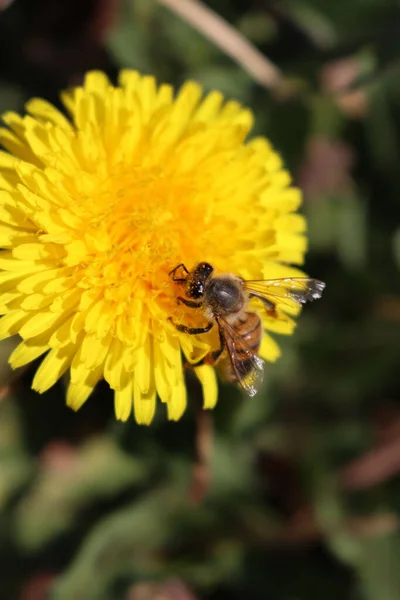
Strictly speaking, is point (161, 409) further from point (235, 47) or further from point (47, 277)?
point (235, 47)

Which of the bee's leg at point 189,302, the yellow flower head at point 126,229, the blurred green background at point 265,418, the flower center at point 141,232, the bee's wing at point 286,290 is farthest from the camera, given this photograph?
the blurred green background at point 265,418

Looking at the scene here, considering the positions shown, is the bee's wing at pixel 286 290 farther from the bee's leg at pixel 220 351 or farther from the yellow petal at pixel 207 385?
the yellow petal at pixel 207 385

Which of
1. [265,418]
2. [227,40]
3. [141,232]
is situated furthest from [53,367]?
[227,40]

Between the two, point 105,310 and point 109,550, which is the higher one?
point 105,310

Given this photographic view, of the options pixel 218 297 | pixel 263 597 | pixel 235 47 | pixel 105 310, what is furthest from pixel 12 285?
pixel 263 597

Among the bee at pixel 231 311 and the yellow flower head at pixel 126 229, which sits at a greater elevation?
the yellow flower head at pixel 126 229

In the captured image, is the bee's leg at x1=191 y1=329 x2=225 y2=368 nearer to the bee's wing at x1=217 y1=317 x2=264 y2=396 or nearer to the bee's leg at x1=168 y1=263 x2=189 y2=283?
the bee's wing at x1=217 y1=317 x2=264 y2=396

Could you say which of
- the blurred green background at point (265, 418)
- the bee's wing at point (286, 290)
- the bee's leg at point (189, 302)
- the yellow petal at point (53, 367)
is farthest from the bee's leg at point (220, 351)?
the blurred green background at point (265, 418)

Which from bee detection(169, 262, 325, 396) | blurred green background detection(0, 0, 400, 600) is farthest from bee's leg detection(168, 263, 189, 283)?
blurred green background detection(0, 0, 400, 600)
